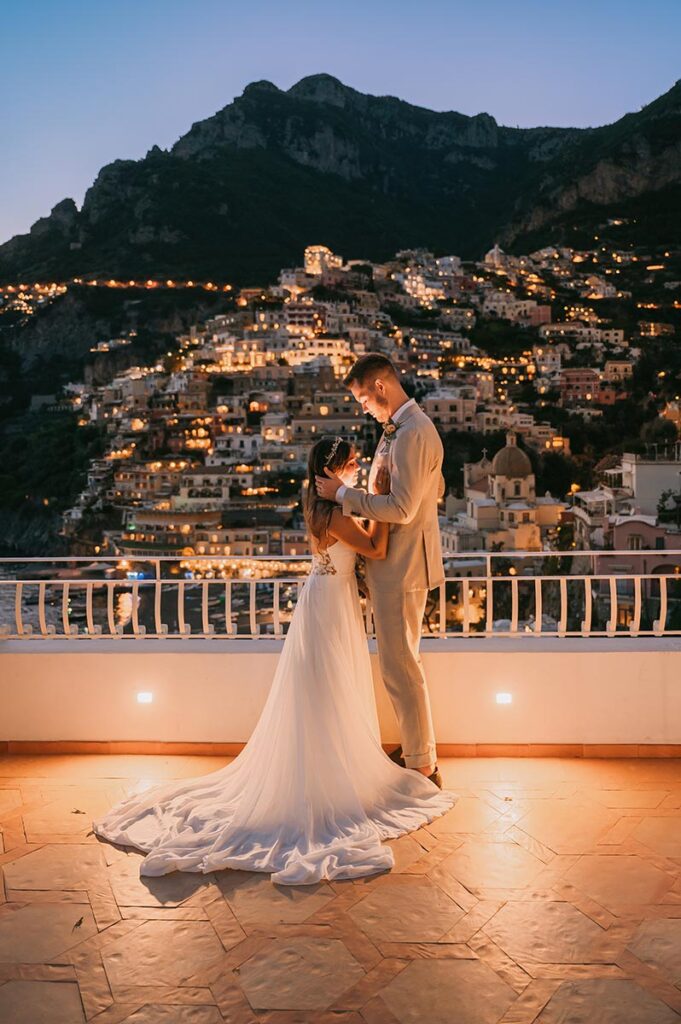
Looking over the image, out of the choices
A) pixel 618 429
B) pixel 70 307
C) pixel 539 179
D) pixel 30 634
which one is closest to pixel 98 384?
pixel 70 307

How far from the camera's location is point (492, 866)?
2664mm

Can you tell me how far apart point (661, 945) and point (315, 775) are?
3.86 feet

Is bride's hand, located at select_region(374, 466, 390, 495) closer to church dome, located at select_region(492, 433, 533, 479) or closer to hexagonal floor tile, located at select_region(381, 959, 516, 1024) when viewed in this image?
hexagonal floor tile, located at select_region(381, 959, 516, 1024)

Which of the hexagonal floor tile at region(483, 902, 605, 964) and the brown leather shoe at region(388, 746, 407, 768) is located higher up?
the brown leather shoe at region(388, 746, 407, 768)

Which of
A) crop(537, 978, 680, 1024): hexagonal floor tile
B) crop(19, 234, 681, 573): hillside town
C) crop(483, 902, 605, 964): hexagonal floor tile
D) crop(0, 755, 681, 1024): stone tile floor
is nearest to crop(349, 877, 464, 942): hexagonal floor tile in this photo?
crop(0, 755, 681, 1024): stone tile floor

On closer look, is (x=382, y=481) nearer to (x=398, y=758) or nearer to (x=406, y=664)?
(x=406, y=664)

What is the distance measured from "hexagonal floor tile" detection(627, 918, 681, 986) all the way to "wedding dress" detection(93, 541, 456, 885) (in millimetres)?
754

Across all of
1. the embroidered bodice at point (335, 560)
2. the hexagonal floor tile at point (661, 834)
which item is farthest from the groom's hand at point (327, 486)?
the hexagonal floor tile at point (661, 834)

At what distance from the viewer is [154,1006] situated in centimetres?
196

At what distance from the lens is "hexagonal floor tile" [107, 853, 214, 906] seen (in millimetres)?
2487

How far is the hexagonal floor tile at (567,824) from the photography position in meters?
2.81

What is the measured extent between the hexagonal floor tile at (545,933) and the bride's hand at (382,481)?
1.40 m

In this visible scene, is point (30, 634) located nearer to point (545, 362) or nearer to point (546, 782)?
point (546, 782)

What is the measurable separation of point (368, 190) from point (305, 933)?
503 feet
